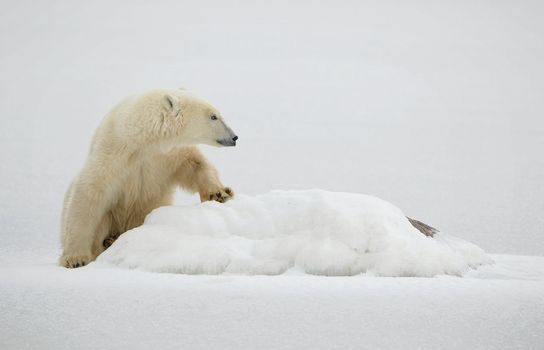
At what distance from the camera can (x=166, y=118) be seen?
429cm

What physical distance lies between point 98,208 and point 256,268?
1.27 metres

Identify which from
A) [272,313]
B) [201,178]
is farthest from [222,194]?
[272,313]

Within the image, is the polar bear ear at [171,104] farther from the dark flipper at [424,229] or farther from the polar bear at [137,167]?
the dark flipper at [424,229]

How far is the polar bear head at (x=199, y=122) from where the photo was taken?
14.4ft

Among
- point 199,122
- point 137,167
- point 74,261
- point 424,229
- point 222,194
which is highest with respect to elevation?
point 199,122

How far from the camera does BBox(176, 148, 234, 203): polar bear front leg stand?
14.6 feet

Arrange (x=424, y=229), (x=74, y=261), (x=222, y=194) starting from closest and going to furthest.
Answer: (x=74, y=261)
(x=424, y=229)
(x=222, y=194)

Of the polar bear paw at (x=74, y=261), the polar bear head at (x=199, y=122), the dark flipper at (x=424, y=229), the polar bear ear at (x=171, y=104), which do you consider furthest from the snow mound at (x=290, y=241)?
the polar bear ear at (x=171, y=104)

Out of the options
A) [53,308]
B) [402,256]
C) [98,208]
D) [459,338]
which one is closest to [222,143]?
[98,208]

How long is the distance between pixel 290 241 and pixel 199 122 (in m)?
1.17

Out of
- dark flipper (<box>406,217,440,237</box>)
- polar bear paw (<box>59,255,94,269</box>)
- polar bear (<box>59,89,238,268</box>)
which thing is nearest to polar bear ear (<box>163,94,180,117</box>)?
polar bear (<box>59,89,238,268</box>)

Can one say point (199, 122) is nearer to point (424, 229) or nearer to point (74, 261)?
point (74, 261)

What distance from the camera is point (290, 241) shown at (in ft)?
12.0

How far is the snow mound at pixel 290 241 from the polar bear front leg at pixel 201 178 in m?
0.30
